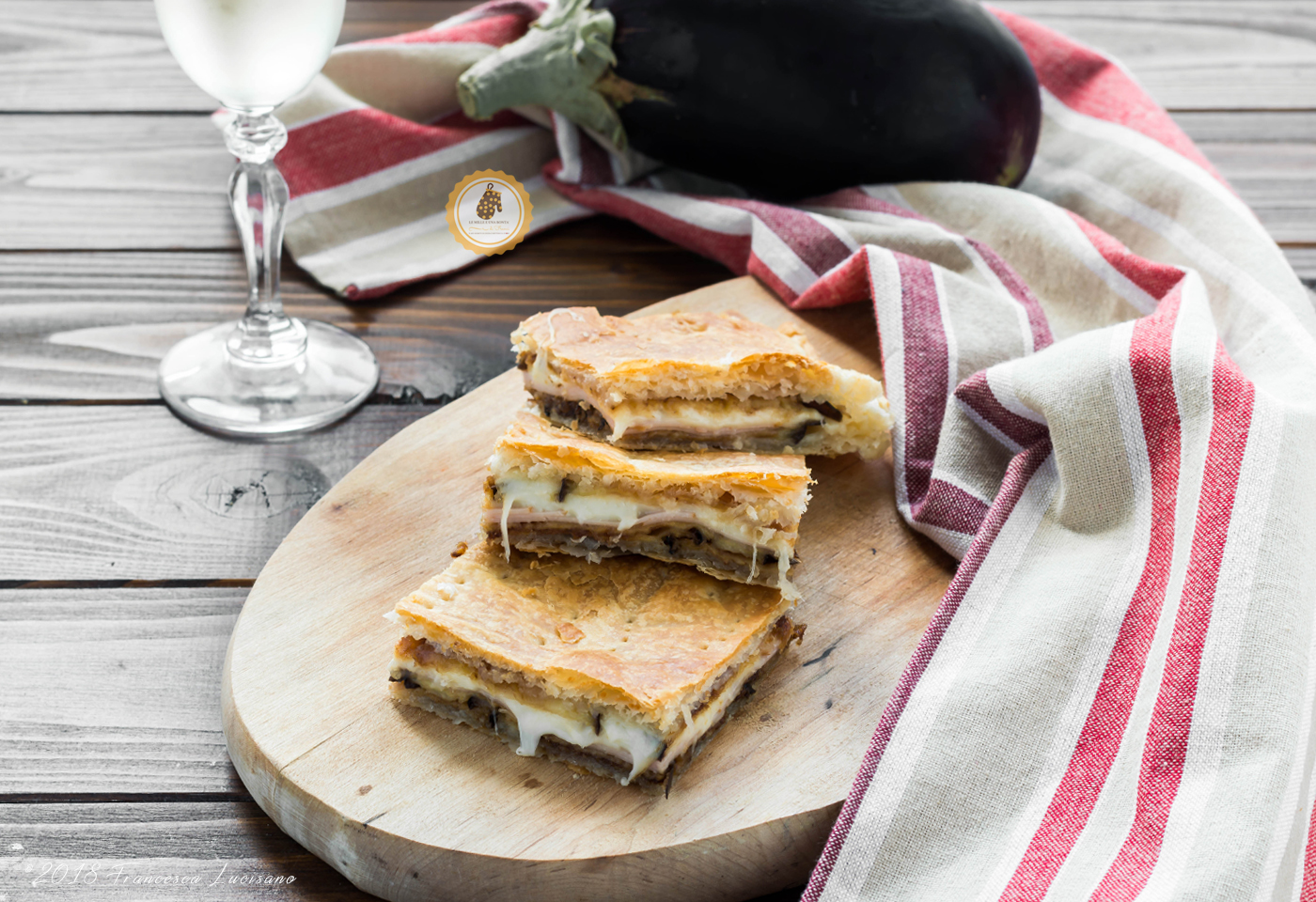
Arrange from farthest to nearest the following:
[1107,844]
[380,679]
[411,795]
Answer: [380,679], [411,795], [1107,844]

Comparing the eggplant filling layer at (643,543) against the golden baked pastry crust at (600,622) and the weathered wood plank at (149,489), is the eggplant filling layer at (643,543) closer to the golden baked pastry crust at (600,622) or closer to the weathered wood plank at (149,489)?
the golden baked pastry crust at (600,622)

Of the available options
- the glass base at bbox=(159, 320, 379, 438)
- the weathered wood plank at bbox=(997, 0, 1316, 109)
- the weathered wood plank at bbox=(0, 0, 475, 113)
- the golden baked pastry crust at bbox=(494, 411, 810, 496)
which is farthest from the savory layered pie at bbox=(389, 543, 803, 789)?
the weathered wood plank at bbox=(997, 0, 1316, 109)

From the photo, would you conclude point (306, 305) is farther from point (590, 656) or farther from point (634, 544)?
point (590, 656)

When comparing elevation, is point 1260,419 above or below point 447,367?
above

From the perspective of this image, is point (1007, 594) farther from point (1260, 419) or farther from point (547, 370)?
point (547, 370)

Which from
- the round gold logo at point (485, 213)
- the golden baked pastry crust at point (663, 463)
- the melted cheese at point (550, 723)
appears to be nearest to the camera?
the melted cheese at point (550, 723)

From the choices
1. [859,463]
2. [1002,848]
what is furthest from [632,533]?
[1002,848]

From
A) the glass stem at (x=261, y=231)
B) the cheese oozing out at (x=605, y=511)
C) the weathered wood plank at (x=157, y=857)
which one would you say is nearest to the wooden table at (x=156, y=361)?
the weathered wood plank at (x=157, y=857)
